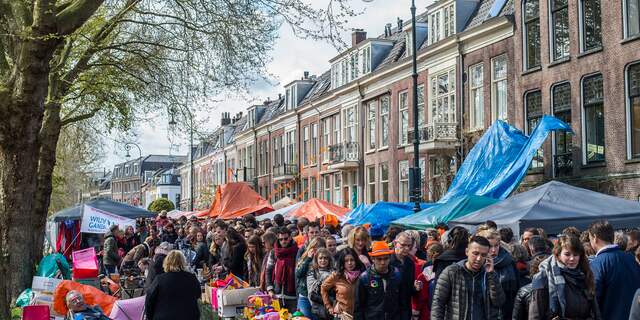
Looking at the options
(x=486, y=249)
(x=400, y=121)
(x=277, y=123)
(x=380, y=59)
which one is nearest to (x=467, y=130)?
→ (x=400, y=121)

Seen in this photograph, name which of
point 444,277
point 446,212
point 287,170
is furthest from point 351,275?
point 287,170

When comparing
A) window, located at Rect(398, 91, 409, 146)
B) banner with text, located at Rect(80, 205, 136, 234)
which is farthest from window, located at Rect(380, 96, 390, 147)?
banner with text, located at Rect(80, 205, 136, 234)

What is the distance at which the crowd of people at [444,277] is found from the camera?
245 inches

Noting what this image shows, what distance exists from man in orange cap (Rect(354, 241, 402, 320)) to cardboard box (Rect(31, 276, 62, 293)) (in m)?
6.63

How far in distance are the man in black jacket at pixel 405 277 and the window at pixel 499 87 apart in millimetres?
18265

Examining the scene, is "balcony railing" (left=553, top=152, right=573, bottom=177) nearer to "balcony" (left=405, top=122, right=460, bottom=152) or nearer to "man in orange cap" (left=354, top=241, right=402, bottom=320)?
"balcony" (left=405, top=122, right=460, bottom=152)

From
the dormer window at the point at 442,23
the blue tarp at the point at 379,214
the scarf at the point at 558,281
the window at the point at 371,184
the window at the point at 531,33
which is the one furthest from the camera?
the window at the point at 371,184

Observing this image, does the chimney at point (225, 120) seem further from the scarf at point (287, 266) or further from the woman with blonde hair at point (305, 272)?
the woman with blonde hair at point (305, 272)

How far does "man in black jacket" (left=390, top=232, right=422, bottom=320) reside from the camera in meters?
7.88

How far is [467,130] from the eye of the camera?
27.6 m

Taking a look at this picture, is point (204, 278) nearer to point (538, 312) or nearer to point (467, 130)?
point (538, 312)

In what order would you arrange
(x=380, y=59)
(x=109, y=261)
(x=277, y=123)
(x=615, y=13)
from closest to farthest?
(x=109, y=261), (x=615, y=13), (x=380, y=59), (x=277, y=123)

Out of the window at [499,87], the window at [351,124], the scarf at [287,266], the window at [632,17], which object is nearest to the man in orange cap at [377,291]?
the scarf at [287,266]

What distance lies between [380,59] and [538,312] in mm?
32027
